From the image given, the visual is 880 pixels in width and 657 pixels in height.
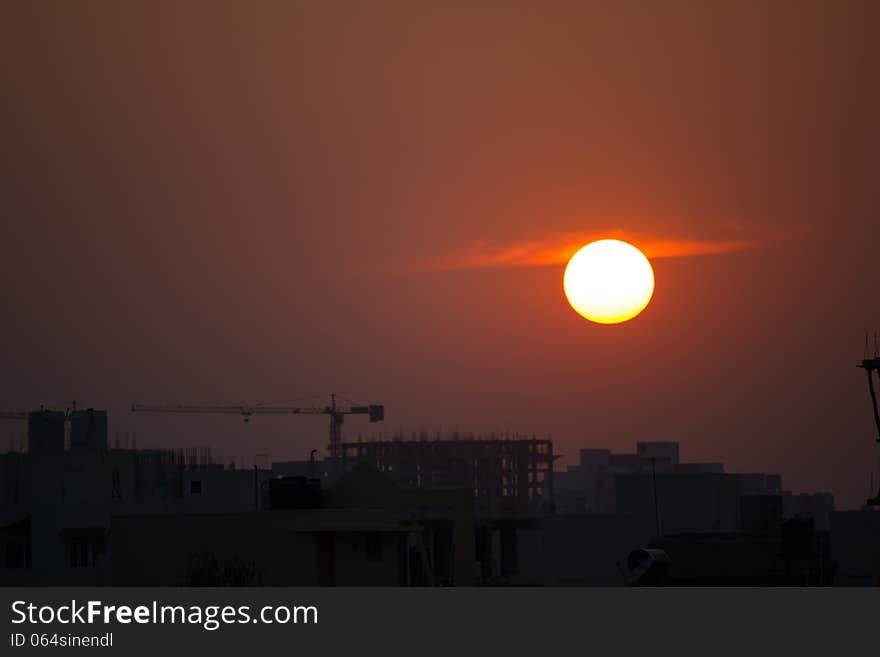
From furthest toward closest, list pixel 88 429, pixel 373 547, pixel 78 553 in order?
pixel 88 429 → pixel 78 553 → pixel 373 547

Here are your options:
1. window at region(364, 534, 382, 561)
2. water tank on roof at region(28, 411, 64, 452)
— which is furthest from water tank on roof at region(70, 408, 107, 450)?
window at region(364, 534, 382, 561)

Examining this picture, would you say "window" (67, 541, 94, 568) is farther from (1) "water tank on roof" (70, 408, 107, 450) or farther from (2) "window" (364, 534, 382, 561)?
(1) "water tank on roof" (70, 408, 107, 450)

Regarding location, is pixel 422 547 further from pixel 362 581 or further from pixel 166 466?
pixel 166 466

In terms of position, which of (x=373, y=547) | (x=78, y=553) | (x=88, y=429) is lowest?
(x=373, y=547)

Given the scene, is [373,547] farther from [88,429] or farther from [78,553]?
[88,429]

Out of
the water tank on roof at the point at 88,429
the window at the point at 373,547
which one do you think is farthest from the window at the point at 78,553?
the water tank on roof at the point at 88,429

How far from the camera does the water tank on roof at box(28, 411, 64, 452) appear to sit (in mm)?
113125

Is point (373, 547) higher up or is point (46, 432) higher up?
point (46, 432)

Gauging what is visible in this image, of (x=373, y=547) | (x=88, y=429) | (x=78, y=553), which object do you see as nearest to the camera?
(x=373, y=547)

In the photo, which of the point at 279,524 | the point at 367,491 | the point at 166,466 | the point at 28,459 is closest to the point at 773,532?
the point at 367,491

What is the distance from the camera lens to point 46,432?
→ 374ft

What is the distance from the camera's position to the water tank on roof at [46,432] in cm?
11312

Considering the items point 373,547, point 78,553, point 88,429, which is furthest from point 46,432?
point 373,547
